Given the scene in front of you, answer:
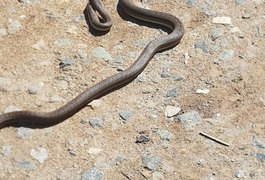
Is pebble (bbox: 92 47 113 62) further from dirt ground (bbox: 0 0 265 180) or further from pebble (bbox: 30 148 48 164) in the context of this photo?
pebble (bbox: 30 148 48 164)

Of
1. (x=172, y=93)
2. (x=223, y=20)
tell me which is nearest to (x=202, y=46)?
(x=223, y=20)

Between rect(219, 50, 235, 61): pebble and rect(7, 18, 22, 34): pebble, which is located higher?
rect(219, 50, 235, 61): pebble

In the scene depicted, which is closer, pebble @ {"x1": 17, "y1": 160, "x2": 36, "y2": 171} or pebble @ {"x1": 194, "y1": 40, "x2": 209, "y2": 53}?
pebble @ {"x1": 17, "y1": 160, "x2": 36, "y2": 171}

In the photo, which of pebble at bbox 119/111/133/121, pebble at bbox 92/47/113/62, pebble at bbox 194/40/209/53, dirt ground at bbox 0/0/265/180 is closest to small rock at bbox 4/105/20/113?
dirt ground at bbox 0/0/265/180

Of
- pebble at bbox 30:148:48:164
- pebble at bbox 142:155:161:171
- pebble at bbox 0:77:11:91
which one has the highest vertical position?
pebble at bbox 142:155:161:171

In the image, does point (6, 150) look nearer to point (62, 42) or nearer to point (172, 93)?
point (62, 42)

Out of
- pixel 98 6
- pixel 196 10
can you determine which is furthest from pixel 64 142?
pixel 196 10

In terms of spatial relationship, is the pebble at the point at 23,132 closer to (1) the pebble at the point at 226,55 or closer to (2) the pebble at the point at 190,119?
(2) the pebble at the point at 190,119
